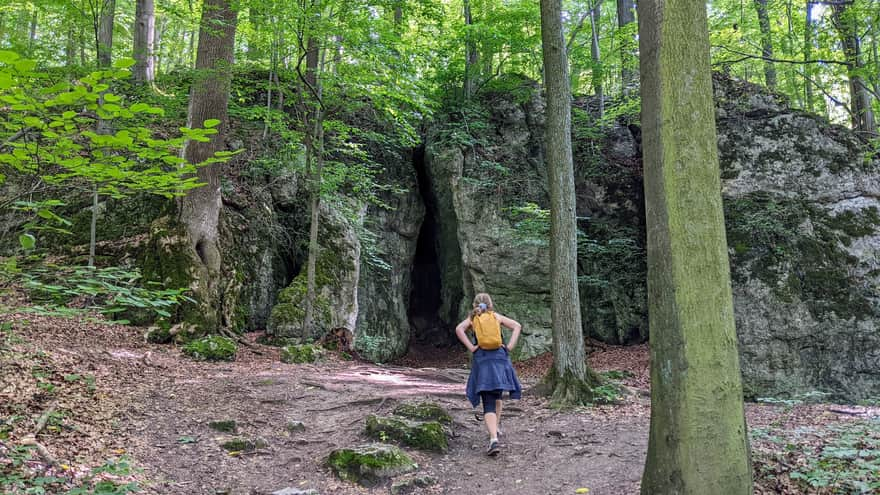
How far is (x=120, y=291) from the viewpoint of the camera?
2.67 meters

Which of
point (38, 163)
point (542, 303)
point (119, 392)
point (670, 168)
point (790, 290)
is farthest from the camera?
point (542, 303)

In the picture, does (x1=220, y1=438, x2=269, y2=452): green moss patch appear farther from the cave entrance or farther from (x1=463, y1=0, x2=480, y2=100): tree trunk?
(x1=463, y1=0, x2=480, y2=100): tree trunk

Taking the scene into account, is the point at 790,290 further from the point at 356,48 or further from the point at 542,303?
the point at 356,48

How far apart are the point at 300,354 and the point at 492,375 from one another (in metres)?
4.75

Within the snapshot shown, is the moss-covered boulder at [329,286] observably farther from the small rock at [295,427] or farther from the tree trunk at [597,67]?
the tree trunk at [597,67]

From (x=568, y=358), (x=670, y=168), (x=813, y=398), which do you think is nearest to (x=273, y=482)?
(x=670, y=168)

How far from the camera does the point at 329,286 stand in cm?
1102

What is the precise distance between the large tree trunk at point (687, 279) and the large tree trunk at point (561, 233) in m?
4.30

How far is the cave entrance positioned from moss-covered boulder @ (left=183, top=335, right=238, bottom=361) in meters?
9.57

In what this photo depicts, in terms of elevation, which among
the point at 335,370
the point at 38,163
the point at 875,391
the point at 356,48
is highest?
the point at 356,48

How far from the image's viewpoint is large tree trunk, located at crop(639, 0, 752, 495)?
110 inches

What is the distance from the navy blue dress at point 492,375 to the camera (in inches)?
203

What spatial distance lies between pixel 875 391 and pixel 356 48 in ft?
40.6

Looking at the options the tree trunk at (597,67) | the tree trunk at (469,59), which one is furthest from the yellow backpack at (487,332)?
the tree trunk at (469,59)
